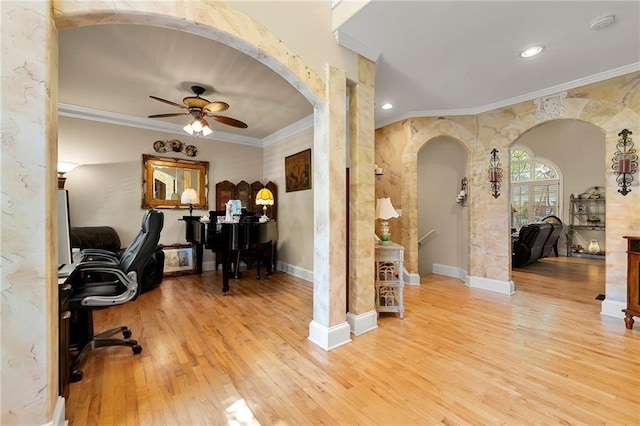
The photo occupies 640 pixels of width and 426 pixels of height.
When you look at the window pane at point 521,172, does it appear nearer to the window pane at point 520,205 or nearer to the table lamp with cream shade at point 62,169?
the window pane at point 520,205

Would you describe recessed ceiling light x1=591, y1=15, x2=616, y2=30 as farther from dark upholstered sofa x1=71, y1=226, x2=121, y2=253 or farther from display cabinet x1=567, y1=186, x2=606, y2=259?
display cabinet x1=567, y1=186, x2=606, y2=259

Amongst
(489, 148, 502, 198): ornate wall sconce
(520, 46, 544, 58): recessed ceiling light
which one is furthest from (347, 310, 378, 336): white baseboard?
(520, 46, 544, 58): recessed ceiling light

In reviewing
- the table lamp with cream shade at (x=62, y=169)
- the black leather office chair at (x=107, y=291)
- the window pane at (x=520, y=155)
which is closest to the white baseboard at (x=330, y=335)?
the black leather office chair at (x=107, y=291)

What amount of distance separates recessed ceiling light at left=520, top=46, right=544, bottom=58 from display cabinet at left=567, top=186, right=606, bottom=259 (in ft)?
22.2

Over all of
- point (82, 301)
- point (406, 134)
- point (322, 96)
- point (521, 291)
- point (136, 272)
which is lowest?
point (521, 291)

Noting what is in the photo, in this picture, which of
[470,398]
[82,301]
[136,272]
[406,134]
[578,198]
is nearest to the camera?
[470,398]

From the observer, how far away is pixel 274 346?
239 cm

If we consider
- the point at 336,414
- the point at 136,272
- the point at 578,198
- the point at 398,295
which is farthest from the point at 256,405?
the point at 578,198

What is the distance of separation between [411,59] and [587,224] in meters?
7.94

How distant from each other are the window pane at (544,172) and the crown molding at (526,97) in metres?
5.69

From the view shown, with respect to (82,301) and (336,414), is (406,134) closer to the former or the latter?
(336,414)

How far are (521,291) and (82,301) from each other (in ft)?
17.2

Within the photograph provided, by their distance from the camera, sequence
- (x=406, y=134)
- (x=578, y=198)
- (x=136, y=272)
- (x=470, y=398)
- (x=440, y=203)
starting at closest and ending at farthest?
(x=470, y=398), (x=136, y=272), (x=406, y=134), (x=440, y=203), (x=578, y=198)

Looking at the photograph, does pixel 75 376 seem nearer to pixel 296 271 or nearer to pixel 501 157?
pixel 296 271
